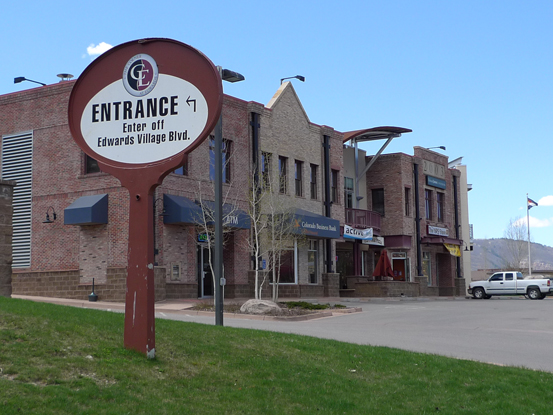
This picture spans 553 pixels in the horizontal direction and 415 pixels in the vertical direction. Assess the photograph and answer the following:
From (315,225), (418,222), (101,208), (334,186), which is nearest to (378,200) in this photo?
(418,222)

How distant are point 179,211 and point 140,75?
55.8ft

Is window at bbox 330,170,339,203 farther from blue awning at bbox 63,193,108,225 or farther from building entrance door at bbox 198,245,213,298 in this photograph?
blue awning at bbox 63,193,108,225

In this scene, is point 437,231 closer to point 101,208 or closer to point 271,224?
point 271,224

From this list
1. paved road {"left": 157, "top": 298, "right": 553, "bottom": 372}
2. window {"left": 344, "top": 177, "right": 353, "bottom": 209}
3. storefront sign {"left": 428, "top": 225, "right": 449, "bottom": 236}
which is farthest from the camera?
storefront sign {"left": 428, "top": 225, "right": 449, "bottom": 236}

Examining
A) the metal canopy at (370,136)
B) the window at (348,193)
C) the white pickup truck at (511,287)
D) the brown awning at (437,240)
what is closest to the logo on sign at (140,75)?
the metal canopy at (370,136)

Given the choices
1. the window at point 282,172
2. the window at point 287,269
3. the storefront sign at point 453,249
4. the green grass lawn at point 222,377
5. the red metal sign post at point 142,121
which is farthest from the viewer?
the storefront sign at point 453,249

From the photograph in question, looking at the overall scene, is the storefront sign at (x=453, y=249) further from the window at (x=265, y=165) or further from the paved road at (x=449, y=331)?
the paved road at (x=449, y=331)

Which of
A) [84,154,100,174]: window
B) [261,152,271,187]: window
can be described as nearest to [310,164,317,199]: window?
[261,152,271,187]: window

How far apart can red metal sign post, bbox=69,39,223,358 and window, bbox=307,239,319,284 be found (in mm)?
26634

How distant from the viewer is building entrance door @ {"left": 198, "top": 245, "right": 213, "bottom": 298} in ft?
97.3

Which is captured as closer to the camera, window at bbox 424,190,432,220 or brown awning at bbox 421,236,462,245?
brown awning at bbox 421,236,462,245

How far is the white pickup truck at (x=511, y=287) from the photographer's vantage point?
4091cm

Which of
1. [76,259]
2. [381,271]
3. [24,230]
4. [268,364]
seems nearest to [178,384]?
[268,364]

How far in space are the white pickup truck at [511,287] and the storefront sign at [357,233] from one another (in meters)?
8.28
